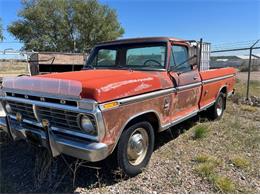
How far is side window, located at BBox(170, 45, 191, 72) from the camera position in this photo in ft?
14.8

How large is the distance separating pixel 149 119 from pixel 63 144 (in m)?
1.33

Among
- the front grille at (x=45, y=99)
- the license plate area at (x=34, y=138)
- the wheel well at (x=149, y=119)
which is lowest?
the license plate area at (x=34, y=138)

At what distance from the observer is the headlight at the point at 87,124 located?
9.60 feet

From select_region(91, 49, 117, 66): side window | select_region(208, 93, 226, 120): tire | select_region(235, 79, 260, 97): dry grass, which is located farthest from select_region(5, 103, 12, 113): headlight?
select_region(235, 79, 260, 97): dry grass

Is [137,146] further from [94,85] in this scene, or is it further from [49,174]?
[49,174]

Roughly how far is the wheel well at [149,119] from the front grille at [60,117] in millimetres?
685

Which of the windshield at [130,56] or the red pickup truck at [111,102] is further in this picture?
the windshield at [130,56]

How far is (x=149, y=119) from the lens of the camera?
385cm

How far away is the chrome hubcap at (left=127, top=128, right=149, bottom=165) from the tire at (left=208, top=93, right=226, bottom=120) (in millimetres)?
3106

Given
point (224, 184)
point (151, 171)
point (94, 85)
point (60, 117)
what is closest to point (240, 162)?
point (224, 184)

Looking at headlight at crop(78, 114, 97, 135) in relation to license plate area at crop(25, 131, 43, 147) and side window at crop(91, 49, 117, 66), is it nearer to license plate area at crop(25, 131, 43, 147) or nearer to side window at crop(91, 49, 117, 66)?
license plate area at crop(25, 131, 43, 147)

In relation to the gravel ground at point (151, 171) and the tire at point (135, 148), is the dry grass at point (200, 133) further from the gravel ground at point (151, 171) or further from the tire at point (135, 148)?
the tire at point (135, 148)

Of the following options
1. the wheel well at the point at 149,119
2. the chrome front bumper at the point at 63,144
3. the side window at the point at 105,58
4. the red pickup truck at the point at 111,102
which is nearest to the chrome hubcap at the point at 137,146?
the red pickup truck at the point at 111,102

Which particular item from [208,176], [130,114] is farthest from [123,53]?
[208,176]
